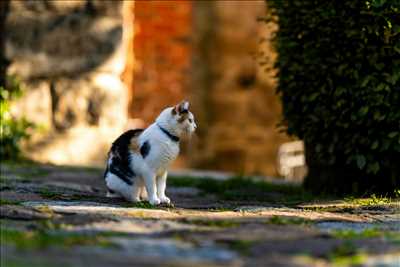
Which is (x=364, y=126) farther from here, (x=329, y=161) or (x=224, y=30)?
(x=224, y=30)

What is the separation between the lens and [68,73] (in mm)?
9289

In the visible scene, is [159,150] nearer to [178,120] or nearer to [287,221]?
[178,120]

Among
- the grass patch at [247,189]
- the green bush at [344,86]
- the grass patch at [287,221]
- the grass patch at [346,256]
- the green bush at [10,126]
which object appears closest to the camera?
the grass patch at [346,256]

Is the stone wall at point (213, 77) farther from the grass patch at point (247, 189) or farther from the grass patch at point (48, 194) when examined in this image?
the grass patch at point (48, 194)

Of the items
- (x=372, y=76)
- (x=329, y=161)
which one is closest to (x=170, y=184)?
(x=329, y=161)

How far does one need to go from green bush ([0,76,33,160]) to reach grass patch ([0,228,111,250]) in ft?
15.9

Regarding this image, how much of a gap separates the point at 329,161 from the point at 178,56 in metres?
5.18

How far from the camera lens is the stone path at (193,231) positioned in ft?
11.8

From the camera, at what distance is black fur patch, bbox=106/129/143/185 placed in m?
5.78

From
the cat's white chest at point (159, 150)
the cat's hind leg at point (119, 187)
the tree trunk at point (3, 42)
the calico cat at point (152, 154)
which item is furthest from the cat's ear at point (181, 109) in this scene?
the tree trunk at point (3, 42)

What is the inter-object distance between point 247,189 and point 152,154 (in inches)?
84.2

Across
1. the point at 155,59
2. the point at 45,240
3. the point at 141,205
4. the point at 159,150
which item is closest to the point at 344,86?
the point at 159,150

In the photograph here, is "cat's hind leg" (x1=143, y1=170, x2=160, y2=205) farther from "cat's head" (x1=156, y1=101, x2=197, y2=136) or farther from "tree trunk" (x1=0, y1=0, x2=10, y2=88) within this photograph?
"tree trunk" (x1=0, y1=0, x2=10, y2=88)

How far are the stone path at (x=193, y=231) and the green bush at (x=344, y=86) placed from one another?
48 cm
